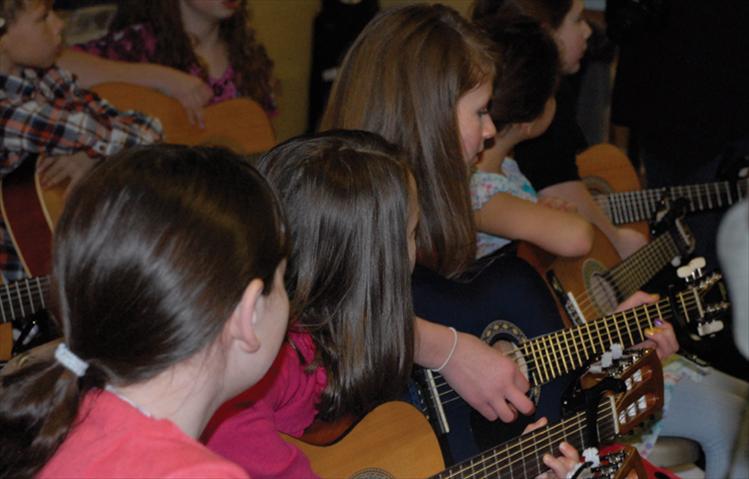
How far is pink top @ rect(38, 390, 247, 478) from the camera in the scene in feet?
3.05

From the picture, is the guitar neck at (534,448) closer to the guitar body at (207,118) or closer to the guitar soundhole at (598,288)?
the guitar soundhole at (598,288)

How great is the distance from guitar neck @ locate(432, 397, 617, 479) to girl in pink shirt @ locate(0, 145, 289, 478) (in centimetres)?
51

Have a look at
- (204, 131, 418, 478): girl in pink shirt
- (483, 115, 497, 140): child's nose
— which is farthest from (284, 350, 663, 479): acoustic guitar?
(483, 115, 497, 140): child's nose

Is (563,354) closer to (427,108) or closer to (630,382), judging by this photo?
(630,382)

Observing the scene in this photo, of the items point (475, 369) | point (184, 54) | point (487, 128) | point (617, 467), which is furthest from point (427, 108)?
point (184, 54)

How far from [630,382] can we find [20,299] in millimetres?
1189

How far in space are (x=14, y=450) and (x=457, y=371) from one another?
2.58ft

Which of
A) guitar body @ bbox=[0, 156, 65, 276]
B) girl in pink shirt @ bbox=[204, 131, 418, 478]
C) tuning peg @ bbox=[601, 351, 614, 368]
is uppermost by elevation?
girl in pink shirt @ bbox=[204, 131, 418, 478]

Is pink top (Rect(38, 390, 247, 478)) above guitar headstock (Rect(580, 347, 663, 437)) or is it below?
above

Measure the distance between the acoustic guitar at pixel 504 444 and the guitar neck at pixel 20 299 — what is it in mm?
692

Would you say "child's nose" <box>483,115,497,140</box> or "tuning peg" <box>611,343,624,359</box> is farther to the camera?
"child's nose" <box>483,115,497,140</box>

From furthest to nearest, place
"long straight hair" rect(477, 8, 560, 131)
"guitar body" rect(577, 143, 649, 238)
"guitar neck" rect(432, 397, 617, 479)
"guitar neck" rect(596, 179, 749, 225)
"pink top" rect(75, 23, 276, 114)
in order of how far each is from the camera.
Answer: "pink top" rect(75, 23, 276, 114)
"guitar body" rect(577, 143, 649, 238)
"guitar neck" rect(596, 179, 749, 225)
"long straight hair" rect(477, 8, 560, 131)
"guitar neck" rect(432, 397, 617, 479)

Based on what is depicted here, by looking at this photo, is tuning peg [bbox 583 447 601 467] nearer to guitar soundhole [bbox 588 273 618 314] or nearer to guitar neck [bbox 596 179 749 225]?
guitar soundhole [bbox 588 273 618 314]

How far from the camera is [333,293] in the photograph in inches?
54.2
